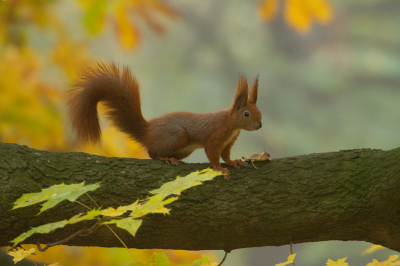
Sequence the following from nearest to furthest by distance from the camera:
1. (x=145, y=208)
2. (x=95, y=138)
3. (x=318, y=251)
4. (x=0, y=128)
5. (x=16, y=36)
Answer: (x=145, y=208) < (x=95, y=138) < (x=0, y=128) < (x=16, y=36) < (x=318, y=251)

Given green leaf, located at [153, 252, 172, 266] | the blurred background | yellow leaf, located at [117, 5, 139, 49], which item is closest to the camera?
green leaf, located at [153, 252, 172, 266]

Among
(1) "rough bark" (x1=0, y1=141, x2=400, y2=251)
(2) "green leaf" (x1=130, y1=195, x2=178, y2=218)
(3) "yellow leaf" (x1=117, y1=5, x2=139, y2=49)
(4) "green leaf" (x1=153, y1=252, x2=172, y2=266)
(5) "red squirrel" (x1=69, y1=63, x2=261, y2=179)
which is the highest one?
(3) "yellow leaf" (x1=117, y1=5, x2=139, y2=49)

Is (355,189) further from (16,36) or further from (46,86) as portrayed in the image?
(16,36)

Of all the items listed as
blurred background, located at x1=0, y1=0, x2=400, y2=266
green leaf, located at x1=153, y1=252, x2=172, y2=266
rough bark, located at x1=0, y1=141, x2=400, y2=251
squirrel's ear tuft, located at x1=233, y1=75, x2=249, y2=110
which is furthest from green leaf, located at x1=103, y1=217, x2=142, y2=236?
blurred background, located at x1=0, y1=0, x2=400, y2=266

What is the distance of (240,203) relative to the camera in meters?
1.42

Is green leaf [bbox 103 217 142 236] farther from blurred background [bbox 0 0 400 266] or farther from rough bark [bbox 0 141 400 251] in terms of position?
blurred background [bbox 0 0 400 266]

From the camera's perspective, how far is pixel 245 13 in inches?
183

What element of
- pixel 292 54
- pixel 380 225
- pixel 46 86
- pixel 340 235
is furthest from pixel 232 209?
pixel 292 54

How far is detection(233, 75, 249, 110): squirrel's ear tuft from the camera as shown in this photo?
1923 mm

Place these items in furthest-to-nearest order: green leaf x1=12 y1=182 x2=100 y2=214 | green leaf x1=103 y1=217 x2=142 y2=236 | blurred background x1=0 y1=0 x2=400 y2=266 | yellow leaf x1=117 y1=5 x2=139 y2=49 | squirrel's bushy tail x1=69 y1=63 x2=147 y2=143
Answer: blurred background x1=0 y1=0 x2=400 y2=266 → yellow leaf x1=117 y1=5 x2=139 y2=49 → squirrel's bushy tail x1=69 y1=63 x2=147 y2=143 → green leaf x1=12 y1=182 x2=100 y2=214 → green leaf x1=103 y1=217 x2=142 y2=236

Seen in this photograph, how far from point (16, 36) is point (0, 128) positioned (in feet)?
2.54

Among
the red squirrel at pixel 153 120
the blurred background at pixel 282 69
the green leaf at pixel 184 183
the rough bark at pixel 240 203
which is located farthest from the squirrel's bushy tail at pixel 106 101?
the blurred background at pixel 282 69

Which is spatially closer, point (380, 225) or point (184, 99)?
point (380, 225)

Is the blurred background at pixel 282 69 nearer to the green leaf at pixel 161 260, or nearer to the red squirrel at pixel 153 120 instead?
the red squirrel at pixel 153 120
